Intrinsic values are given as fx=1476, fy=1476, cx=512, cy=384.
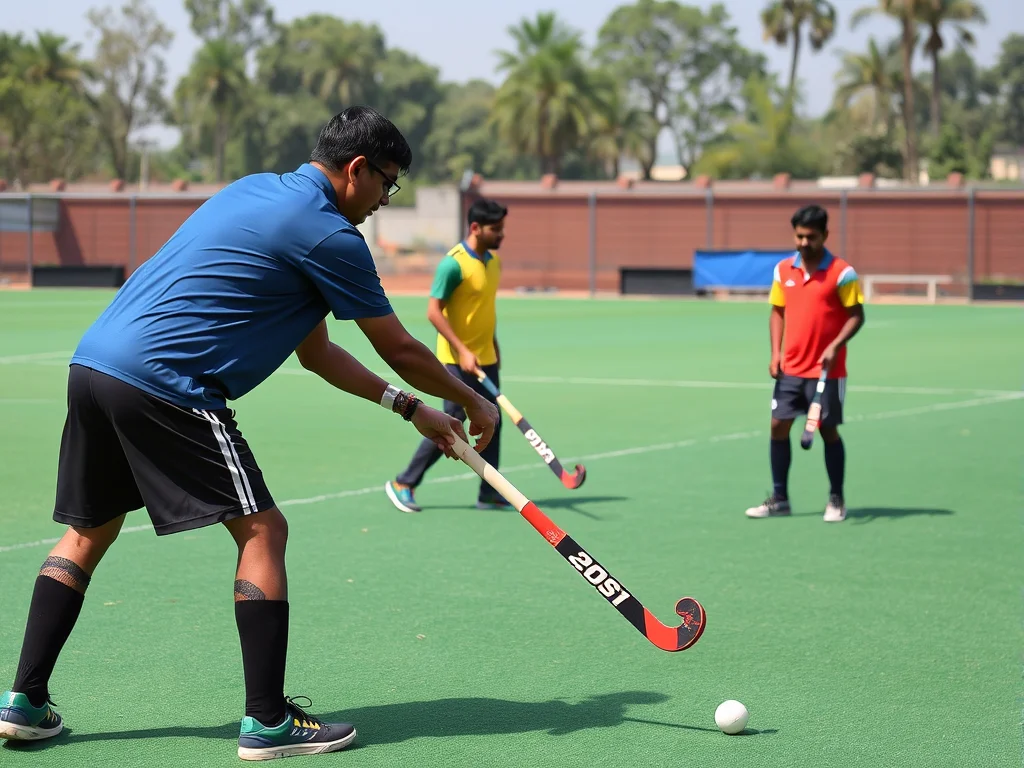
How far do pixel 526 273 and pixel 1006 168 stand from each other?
229ft

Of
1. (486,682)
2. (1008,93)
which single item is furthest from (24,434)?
(1008,93)

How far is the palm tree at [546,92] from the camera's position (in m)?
74.1

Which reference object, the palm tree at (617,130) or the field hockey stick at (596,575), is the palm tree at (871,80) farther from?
the field hockey stick at (596,575)

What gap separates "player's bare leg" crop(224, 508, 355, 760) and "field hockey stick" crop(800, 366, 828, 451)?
5.03 meters

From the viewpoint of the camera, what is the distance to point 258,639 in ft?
15.1

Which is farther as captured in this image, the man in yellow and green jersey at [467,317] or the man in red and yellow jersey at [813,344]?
the man in yellow and green jersey at [467,317]

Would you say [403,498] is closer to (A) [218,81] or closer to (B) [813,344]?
(B) [813,344]

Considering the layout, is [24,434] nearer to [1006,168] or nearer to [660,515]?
[660,515]

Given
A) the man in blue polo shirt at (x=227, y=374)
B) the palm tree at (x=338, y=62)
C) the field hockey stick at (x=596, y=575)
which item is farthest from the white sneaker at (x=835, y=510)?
Result: the palm tree at (x=338, y=62)

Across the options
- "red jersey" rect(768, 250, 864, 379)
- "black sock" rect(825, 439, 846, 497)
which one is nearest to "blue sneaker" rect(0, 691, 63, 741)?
"black sock" rect(825, 439, 846, 497)

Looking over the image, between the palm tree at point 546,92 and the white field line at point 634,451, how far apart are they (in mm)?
59653

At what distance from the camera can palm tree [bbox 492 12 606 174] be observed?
2918 inches

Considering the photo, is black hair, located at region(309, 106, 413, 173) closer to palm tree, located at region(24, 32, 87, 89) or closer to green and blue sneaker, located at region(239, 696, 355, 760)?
green and blue sneaker, located at region(239, 696, 355, 760)

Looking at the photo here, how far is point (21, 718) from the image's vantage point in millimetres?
4719
